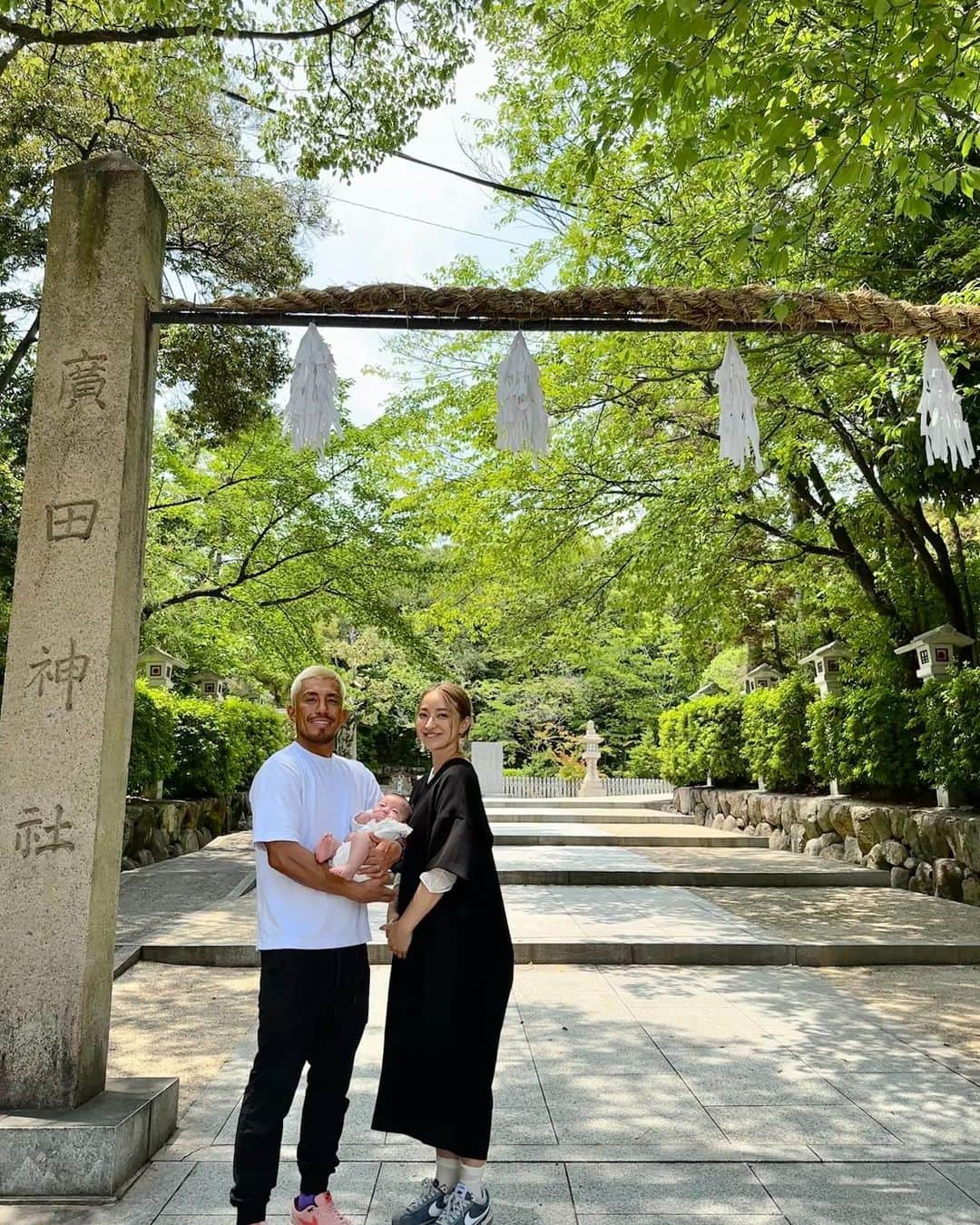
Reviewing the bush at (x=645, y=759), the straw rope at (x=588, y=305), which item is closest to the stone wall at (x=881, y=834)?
the straw rope at (x=588, y=305)

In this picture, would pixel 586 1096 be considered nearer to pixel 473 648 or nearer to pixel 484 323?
pixel 484 323

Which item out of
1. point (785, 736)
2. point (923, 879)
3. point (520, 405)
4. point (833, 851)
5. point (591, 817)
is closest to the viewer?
point (520, 405)

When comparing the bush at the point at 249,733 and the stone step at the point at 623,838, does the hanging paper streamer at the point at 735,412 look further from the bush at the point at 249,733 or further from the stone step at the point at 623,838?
the bush at the point at 249,733

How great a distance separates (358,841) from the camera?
2592 millimetres

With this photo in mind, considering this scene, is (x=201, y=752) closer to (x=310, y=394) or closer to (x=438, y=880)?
(x=310, y=394)

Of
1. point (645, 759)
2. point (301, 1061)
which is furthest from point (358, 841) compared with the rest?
point (645, 759)

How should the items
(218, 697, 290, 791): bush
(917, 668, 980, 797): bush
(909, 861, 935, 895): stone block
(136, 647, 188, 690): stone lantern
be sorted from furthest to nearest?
(218, 697, 290, 791): bush → (136, 647, 188, 690): stone lantern → (909, 861, 935, 895): stone block → (917, 668, 980, 797): bush

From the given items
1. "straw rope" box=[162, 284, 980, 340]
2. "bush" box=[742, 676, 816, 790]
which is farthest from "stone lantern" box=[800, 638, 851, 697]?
"straw rope" box=[162, 284, 980, 340]

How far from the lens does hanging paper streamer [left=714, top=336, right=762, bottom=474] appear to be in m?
3.88

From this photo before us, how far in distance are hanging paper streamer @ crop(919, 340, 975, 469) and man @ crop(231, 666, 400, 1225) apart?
2.88 m

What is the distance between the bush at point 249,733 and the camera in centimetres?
1520

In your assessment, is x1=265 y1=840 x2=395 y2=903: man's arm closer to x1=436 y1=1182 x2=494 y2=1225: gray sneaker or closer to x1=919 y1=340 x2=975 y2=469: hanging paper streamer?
x1=436 y1=1182 x2=494 y2=1225: gray sneaker

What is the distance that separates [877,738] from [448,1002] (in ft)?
29.4

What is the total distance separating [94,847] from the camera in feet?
10.1
